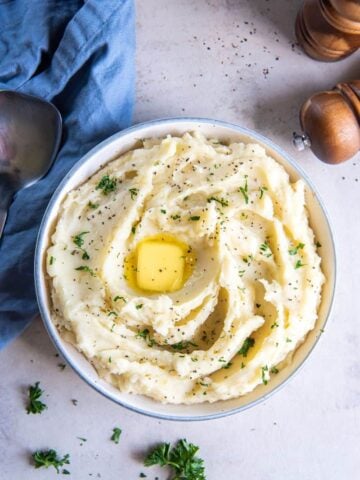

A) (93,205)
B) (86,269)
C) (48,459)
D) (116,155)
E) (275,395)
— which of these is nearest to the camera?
(86,269)

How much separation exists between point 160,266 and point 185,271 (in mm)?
116

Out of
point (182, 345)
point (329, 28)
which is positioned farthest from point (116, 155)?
point (329, 28)

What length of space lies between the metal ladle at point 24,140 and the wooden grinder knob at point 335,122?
3.76ft

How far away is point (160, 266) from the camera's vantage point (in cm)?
272

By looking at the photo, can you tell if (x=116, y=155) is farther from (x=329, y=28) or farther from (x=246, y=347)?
(x=329, y=28)

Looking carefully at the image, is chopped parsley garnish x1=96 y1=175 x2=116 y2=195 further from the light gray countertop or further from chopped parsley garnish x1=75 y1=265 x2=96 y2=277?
the light gray countertop

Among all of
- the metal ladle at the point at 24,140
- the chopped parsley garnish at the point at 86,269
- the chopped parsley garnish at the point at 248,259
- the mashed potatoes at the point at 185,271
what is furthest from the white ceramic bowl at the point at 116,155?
the chopped parsley garnish at the point at 248,259

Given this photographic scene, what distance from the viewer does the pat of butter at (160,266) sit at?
271 cm

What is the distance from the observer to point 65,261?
274 centimetres

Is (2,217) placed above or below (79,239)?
below

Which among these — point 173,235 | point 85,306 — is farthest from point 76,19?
point 85,306

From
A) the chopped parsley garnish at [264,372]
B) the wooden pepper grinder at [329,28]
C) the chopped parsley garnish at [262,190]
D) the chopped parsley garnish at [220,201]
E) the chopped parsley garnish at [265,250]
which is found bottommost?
the chopped parsley garnish at [264,372]

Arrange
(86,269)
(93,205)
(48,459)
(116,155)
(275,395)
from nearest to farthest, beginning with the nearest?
1. (86,269)
2. (93,205)
3. (116,155)
4. (48,459)
5. (275,395)

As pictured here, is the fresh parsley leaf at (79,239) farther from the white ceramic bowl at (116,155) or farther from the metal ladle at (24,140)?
the metal ladle at (24,140)
